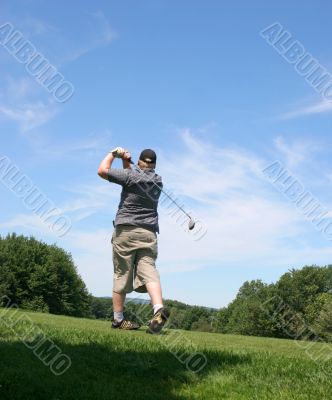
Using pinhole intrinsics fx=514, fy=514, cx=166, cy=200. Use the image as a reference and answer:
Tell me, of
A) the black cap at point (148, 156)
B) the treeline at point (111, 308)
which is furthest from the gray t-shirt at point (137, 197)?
the treeline at point (111, 308)

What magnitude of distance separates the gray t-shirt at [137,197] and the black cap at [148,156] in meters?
0.25

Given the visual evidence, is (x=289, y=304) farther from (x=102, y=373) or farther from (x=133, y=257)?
(x=102, y=373)

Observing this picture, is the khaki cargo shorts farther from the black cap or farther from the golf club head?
the black cap

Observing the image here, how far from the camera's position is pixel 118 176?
8.58 meters

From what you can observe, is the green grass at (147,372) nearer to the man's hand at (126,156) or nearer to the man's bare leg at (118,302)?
the man's bare leg at (118,302)

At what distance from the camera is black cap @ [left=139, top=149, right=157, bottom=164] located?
9008 millimetres

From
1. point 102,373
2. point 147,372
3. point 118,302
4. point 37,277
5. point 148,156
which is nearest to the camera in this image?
point 102,373

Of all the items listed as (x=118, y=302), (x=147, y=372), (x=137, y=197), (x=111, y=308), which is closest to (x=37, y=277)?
(x=111, y=308)

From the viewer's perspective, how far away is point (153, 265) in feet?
28.5

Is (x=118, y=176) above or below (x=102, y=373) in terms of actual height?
above

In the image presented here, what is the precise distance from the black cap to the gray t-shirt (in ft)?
0.83

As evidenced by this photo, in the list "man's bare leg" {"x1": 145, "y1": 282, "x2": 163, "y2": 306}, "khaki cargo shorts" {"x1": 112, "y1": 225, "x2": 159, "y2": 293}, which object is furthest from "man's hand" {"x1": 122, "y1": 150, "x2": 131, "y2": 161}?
"man's bare leg" {"x1": 145, "y1": 282, "x2": 163, "y2": 306}

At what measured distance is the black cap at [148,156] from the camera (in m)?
9.01

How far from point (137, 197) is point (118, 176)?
1.61 feet
